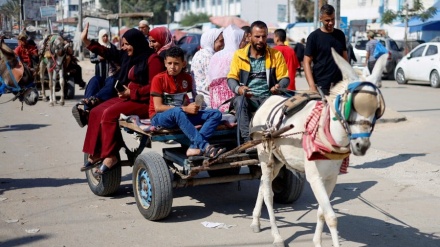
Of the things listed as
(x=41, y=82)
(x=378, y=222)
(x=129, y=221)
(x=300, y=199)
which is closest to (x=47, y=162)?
(x=129, y=221)

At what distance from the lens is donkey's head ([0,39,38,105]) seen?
833cm

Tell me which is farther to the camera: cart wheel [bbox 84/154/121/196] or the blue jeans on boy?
cart wheel [bbox 84/154/121/196]

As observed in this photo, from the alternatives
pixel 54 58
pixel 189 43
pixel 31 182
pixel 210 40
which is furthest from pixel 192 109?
pixel 189 43

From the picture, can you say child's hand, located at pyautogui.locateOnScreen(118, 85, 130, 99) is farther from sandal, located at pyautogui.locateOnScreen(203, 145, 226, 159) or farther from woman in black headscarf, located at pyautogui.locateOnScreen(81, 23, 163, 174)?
sandal, located at pyautogui.locateOnScreen(203, 145, 226, 159)

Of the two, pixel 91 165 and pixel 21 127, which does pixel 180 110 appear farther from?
pixel 21 127

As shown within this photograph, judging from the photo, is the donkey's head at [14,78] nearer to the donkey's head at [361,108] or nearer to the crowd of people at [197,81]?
the crowd of people at [197,81]

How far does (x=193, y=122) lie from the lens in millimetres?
6512

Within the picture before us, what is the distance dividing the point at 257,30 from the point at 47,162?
5.03 metres

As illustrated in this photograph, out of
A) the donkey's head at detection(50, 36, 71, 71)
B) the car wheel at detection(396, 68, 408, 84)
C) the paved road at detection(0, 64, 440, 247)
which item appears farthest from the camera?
the car wheel at detection(396, 68, 408, 84)

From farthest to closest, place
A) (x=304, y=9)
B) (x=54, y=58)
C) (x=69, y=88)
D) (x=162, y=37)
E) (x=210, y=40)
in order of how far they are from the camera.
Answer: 1. (x=304, y=9)
2. (x=69, y=88)
3. (x=54, y=58)
4. (x=162, y=37)
5. (x=210, y=40)

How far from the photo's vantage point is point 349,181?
8.73 meters

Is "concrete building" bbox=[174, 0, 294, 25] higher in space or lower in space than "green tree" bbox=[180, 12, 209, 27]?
higher

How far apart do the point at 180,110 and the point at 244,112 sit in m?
0.68

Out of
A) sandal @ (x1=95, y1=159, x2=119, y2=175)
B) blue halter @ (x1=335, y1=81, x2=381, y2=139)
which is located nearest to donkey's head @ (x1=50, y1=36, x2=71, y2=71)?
sandal @ (x1=95, y1=159, x2=119, y2=175)
